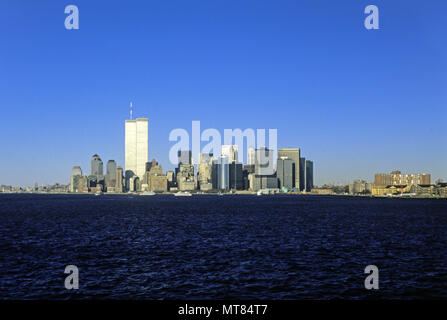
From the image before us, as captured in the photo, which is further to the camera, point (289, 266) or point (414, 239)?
point (414, 239)

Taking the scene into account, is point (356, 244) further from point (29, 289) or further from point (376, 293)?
point (29, 289)

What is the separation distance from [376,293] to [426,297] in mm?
3713

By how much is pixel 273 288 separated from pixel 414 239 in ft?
146

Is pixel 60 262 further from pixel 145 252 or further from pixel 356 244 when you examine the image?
pixel 356 244

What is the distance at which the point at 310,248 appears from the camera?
58.0m

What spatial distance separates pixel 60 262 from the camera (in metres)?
47.6

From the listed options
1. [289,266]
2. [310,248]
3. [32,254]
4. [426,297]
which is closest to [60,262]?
[32,254]

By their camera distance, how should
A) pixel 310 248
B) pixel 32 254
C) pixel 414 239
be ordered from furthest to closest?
1. pixel 414 239
2. pixel 310 248
3. pixel 32 254

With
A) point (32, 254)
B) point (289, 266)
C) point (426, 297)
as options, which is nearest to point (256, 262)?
point (289, 266)

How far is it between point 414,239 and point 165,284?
49719 millimetres
